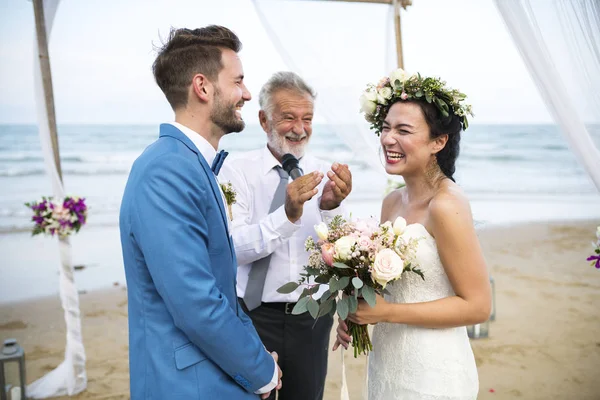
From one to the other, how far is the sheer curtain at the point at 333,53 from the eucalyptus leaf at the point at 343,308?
2.43m

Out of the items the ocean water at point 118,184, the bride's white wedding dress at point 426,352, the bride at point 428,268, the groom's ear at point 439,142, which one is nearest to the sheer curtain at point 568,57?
the ocean water at point 118,184

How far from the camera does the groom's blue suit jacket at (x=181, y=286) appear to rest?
65.9 inches

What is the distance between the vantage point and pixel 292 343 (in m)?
3.00

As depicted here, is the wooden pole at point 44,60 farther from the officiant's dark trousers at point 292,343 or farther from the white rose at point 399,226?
the white rose at point 399,226

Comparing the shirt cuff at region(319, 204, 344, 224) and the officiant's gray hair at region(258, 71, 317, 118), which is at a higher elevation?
the officiant's gray hair at region(258, 71, 317, 118)

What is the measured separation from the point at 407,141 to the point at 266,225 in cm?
89

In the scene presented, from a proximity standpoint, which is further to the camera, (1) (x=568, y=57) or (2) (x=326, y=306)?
(1) (x=568, y=57)

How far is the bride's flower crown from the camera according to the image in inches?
94.6

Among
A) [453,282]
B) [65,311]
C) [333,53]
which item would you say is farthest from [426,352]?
[65,311]

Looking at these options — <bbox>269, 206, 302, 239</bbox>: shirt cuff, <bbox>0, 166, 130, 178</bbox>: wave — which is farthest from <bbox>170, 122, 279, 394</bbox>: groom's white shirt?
<bbox>0, 166, 130, 178</bbox>: wave

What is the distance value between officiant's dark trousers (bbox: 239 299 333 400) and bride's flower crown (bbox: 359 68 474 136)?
1.25m

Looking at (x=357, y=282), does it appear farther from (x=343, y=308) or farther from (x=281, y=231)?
(x=281, y=231)

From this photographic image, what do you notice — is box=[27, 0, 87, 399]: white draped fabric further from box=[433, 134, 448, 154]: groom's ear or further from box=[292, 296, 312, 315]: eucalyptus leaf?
box=[433, 134, 448, 154]: groom's ear

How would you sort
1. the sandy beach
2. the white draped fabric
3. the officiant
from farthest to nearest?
the sandy beach < the white draped fabric < the officiant
